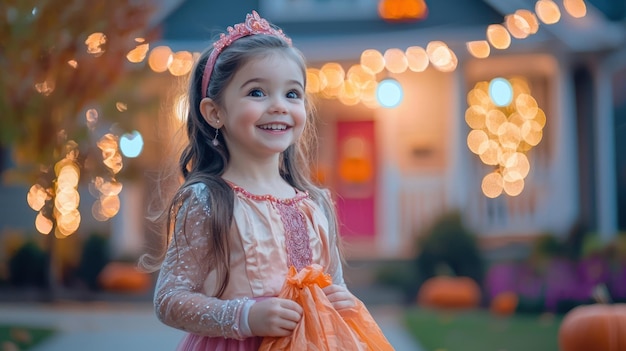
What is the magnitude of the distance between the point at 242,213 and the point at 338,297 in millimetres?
326

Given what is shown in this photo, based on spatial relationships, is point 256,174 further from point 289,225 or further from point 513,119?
point 513,119

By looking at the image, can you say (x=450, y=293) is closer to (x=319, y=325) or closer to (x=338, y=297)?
(x=338, y=297)

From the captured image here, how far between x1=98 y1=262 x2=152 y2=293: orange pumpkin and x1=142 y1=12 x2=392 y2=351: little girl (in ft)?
26.9

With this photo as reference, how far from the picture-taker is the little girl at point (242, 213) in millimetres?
2225

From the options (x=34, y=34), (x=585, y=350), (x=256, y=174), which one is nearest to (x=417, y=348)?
(x=585, y=350)

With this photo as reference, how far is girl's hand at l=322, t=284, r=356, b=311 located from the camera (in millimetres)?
2258

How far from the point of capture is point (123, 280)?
10562 mm

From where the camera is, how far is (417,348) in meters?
6.82

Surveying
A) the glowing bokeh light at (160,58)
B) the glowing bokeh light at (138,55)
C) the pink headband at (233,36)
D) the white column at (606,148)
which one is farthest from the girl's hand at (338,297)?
the white column at (606,148)

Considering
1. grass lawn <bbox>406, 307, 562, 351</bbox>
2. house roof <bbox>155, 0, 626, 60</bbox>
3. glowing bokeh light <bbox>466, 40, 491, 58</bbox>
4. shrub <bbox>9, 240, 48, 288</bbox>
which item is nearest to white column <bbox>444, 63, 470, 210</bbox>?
glowing bokeh light <bbox>466, 40, 491, 58</bbox>

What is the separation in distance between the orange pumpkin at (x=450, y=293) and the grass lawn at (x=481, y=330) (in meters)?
0.12

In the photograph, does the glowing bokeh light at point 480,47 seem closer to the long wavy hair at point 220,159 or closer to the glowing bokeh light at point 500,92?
the glowing bokeh light at point 500,92

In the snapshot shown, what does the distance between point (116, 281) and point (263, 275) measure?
8.64 m

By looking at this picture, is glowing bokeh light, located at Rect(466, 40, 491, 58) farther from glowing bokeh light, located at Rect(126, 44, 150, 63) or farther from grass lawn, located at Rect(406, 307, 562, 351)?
glowing bokeh light, located at Rect(126, 44, 150, 63)
